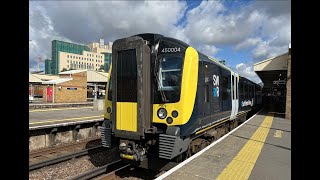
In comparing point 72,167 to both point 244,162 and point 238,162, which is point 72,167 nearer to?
point 238,162

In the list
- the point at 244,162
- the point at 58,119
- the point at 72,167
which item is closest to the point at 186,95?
the point at 244,162

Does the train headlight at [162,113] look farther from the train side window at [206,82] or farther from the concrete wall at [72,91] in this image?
the concrete wall at [72,91]

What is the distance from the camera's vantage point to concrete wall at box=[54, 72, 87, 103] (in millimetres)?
31530

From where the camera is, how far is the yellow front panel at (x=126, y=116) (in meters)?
5.62

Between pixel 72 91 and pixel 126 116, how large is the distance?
29.8 metres

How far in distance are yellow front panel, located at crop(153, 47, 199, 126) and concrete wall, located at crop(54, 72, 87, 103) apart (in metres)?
28.9

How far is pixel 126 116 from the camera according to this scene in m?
5.77

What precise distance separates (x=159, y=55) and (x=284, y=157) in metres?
4.75

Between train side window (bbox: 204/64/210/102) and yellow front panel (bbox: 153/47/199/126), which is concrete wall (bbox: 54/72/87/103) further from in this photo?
yellow front panel (bbox: 153/47/199/126)

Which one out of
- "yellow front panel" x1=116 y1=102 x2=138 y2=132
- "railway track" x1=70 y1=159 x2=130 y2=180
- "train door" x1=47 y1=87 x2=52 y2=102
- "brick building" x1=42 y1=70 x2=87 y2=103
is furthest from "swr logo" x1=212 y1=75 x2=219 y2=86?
"train door" x1=47 y1=87 x2=52 y2=102

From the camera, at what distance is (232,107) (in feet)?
34.4

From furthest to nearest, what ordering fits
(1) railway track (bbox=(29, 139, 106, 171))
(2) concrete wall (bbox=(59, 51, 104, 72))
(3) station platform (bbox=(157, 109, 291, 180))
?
(2) concrete wall (bbox=(59, 51, 104, 72)) < (1) railway track (bbox=(29, 139, 106, 171)) < (3) station platform (bbox=(157, 109, 291, 180))
